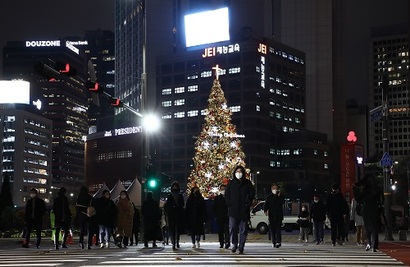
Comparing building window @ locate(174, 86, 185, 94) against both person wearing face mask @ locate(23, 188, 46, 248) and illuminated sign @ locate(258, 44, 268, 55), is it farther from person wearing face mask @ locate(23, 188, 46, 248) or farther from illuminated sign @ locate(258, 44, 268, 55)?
person wearing face mask @ locate(23, 188, 46, 248)

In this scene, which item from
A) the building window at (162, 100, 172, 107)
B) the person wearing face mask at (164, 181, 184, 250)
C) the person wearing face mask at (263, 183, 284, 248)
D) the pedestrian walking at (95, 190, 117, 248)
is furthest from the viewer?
the building window at (162, 100, 172, 107)

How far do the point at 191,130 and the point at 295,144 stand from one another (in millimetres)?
21270

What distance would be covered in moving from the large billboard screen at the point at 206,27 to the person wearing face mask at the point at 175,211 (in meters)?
93.9

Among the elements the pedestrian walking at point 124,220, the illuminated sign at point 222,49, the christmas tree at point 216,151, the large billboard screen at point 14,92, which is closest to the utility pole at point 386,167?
the pedestrian walking at point 124,220

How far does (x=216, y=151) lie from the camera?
51.6 meters

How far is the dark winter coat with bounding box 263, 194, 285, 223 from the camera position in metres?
20.4

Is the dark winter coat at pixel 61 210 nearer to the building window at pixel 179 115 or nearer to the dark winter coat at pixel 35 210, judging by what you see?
the dark winter coat at pixel 35 210

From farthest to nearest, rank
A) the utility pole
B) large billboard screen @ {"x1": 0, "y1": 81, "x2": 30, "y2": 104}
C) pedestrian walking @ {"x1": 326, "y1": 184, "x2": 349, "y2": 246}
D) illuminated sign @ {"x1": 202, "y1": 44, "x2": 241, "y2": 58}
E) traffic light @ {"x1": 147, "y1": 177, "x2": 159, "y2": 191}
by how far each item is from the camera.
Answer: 1. illuminated sign @ {"x1": 202, "y1": 44, "x2": 241, "y2": 58}
2. large billboard screen @ {"x1": 0, "y1": 81, "x2": 30, "y2": 104}
3. the utility pole
4. traffic light @ {"x1": 147, "y1": 177, "x2": 159, "y2": 191}
5. pedestrian walking @ {"x1": 326, "y1": 184, "x2": 349, "y2": 246}

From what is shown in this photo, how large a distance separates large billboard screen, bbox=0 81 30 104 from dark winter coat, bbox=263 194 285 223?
46.0m

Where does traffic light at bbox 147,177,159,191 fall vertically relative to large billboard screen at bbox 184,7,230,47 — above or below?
below

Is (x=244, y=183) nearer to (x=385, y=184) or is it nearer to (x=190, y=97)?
(x=385, y=184)

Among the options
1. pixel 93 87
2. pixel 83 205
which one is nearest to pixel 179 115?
pixel 93 87

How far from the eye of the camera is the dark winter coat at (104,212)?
69.4 feet

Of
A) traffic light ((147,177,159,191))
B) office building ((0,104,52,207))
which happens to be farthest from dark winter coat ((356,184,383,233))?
office building ((0,104,52,207))
